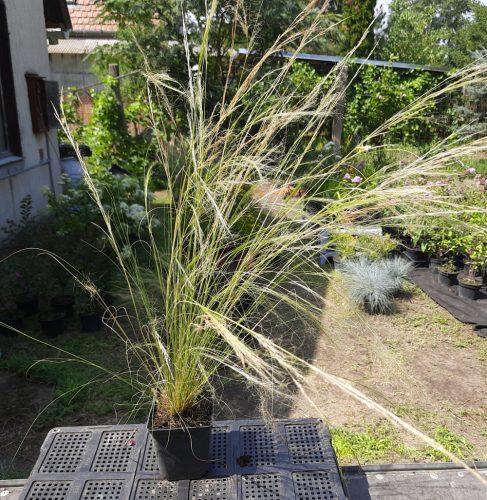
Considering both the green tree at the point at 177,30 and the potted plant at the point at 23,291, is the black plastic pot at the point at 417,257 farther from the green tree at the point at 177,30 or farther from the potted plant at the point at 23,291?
the potted plant at the point at 23,291

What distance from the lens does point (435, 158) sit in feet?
4.67

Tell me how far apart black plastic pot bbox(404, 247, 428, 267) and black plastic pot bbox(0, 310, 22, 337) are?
3.66 metres

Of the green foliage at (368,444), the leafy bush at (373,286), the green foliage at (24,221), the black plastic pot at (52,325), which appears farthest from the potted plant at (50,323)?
the leafy bush at (373,286)

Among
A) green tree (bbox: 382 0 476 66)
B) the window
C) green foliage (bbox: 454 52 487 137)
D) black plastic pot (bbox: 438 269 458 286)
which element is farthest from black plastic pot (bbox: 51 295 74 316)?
green tree (bbox: 382 0 476 66)

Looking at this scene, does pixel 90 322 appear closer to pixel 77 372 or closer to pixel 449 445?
pixel 77 372

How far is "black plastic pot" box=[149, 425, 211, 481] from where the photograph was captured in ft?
5.17

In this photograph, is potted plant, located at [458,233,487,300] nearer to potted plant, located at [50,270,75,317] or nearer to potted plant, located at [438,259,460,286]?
potted plant, located at [438,259,460,286]

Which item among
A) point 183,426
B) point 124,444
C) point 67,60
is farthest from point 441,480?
point 67,60

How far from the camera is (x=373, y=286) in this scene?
14.0 feet

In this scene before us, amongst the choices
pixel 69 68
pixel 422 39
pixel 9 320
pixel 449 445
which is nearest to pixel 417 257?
pixel 449 445

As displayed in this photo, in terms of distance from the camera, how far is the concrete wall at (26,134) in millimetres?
5305

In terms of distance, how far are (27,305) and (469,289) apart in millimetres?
3612

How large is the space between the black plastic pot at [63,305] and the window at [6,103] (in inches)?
90.5

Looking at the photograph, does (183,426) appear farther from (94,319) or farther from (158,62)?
(158,62)
